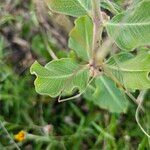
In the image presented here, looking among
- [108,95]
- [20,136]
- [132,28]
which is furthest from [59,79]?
[20,136]

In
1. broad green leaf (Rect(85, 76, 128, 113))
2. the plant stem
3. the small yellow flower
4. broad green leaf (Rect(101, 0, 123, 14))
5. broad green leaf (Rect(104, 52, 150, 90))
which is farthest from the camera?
the small yellow flower

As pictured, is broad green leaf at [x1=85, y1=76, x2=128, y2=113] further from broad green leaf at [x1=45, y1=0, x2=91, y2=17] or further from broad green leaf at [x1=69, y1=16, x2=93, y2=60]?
broad green leaf at [x1=45, y1=0, x2=91, y2=17]

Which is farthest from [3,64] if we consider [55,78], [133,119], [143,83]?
[143,83]

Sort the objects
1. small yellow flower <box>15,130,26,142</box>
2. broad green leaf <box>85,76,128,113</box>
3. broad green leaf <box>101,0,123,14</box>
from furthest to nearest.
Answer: small yellow flower <box>15,130,26,142</box>
broad green leaf <box>85,76,128,113</box>
broad green leaf <box>101,0,123,14</box>

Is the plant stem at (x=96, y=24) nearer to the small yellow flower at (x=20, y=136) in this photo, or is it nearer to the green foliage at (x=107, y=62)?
the green foliage at (x=107, y=62)

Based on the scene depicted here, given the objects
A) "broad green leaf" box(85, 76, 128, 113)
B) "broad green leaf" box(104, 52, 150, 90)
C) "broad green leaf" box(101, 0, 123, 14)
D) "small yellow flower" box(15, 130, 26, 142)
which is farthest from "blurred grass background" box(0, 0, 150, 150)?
"broad green leaf" box(104, 52, 150, 90)

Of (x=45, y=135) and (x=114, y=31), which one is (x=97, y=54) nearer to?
(x=114, y=31)
